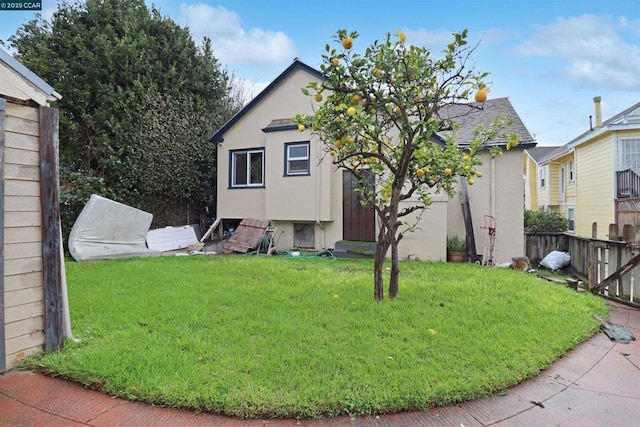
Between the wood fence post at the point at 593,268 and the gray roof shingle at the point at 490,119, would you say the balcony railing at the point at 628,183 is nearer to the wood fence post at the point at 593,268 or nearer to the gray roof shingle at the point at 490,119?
the gray roof shingle at the point at 490,119

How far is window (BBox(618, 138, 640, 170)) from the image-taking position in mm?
14516

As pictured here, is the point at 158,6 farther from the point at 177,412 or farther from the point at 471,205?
the point at 177,412

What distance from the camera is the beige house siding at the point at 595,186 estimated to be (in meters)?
15.2

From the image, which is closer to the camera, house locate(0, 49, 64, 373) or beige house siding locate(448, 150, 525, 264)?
house locate(0, 49, 64, 373)

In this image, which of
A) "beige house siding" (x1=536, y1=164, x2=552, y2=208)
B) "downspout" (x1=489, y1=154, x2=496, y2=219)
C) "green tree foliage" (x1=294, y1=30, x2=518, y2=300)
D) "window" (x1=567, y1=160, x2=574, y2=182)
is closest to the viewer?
"green tree foliage" (x1=294, y1=30, x2=518, y2=300)

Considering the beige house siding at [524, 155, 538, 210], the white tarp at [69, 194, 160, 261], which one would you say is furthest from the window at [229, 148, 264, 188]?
the beige house siding at [524, 155, 538, 210]

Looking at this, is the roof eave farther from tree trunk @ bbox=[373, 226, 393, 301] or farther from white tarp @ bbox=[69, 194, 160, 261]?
tree trunk @ bbox=[373, 226, 393, 301]

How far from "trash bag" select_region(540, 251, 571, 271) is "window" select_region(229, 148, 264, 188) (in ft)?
29.6

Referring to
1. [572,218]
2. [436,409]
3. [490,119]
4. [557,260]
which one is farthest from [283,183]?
[572,218]

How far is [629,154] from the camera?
14.6 m

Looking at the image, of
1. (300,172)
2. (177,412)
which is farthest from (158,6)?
(177,412)

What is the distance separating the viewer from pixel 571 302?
210 inches

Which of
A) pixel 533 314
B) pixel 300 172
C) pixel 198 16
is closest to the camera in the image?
pixel 533 314

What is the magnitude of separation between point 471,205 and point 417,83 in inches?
265
